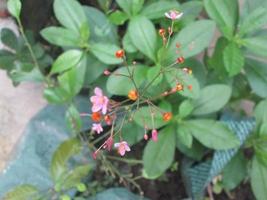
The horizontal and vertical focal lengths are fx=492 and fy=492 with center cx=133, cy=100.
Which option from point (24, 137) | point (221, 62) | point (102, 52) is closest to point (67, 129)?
point (24, 137)

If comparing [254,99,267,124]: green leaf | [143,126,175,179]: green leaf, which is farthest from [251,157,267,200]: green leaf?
[143,126,175,179]: green leaf

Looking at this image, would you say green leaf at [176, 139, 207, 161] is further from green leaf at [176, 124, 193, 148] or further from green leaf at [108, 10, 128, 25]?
green leaf at [108, 10, 128, 25]

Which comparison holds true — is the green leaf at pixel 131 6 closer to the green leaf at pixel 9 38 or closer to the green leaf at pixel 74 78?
the green leaf at pixel 74 78

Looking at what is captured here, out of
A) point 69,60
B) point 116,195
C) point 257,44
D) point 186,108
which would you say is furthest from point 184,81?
point 116,195

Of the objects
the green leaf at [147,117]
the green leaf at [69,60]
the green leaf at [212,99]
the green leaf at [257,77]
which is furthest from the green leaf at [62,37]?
the green leaf at [257,77]

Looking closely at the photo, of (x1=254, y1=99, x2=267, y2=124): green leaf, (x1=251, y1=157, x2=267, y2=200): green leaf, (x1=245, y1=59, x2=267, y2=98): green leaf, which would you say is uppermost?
(x1=245, y1=59, x2=267, y2=98): green leaf

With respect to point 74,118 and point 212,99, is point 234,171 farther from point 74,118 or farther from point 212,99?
point 74,118
